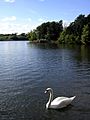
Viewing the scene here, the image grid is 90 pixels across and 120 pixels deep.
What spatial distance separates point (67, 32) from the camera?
162 m

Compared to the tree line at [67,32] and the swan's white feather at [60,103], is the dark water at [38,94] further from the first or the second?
the tree line at [67,32]

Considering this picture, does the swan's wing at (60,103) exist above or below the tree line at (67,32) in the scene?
below

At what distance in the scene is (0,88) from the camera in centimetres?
3017

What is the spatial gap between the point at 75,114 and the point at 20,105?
17.3 feet

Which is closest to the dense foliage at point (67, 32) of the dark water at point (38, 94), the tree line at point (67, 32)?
the tree line at point (67, 32)

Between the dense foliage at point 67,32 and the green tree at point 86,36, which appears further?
the dense foliage at point 67,32

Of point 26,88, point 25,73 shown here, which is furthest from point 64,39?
point 26,88

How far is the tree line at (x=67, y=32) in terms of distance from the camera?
141875 millimetres

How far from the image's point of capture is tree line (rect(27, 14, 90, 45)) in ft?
465

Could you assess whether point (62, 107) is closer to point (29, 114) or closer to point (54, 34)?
point (29, 114)

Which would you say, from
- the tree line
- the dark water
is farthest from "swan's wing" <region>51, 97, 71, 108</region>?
the tree line

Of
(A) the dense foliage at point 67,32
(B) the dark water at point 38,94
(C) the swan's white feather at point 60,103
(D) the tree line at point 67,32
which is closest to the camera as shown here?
(B) the dark water at point 38,94

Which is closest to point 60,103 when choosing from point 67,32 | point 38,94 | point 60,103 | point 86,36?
point 60,103

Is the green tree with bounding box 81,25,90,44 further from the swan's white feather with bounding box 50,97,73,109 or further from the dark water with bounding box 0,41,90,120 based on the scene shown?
the swan's white feather with bounding box 50,97,73,109
